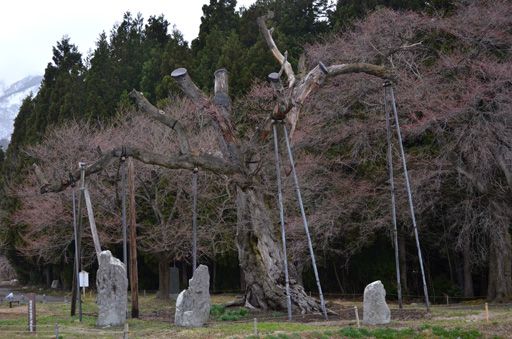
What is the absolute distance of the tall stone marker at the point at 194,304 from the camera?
13930 millimetres

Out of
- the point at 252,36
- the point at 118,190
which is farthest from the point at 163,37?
the point at 118,190

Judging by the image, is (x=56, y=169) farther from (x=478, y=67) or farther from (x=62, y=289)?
(x=478, y=67)

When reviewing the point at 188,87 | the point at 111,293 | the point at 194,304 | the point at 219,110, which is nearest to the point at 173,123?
the point at 188,87

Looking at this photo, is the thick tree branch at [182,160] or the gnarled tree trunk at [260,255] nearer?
the gnarled tree trunk at [260,255]

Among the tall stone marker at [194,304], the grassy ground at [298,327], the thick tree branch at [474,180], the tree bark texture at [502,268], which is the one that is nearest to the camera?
the grassy ground at [298,327]

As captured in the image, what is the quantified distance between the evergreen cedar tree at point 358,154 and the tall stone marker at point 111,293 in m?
5.58

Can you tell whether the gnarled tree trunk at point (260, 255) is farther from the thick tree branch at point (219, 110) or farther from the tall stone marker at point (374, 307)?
the tall stone marker at point (374, 307)

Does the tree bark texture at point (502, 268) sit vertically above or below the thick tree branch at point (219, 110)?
below

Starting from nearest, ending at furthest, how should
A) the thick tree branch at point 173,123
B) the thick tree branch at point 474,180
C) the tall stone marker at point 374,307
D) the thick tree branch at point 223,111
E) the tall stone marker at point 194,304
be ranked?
the tall stone marker at point 374,307 < the tall stone marker at point 194,304 < the thick tree branch at point 173,123 < the thick tree branch at point 223,111 < the thick tree branch at point 474,180

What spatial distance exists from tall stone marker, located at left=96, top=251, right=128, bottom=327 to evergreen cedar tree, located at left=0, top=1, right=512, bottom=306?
18.3ft

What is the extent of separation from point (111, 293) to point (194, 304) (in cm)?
228

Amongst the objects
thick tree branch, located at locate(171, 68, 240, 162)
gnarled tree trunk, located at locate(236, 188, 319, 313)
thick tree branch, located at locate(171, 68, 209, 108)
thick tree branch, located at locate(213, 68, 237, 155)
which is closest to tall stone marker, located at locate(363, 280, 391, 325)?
gnarled tree trunk, located at locate(236, 188, 319, 313)

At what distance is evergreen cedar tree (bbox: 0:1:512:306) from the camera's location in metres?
19.2

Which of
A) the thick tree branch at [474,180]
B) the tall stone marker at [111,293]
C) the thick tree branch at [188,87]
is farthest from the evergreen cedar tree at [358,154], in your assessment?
the tall stone marker at [111,293]
